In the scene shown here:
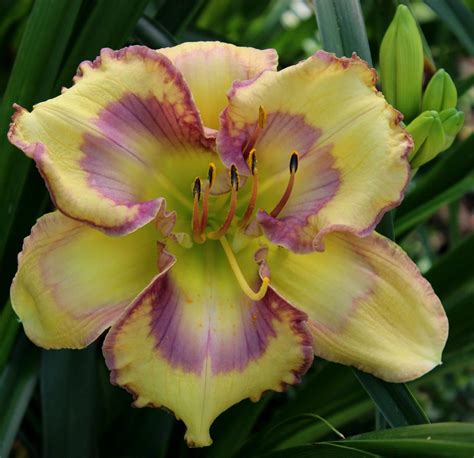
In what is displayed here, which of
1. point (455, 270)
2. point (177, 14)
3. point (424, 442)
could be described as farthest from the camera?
point (177, 14)

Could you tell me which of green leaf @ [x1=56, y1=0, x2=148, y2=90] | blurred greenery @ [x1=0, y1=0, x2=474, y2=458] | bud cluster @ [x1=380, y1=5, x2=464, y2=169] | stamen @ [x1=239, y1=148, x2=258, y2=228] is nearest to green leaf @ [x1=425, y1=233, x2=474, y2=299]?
blurred greenery @ [x1=0, y1=0, x2=474, y2=458]

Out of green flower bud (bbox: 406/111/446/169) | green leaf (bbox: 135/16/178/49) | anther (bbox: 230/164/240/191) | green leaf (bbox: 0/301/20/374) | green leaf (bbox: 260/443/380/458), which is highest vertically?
green flower bud (bbox: 406/111/446/169)

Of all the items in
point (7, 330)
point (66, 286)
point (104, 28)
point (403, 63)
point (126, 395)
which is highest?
point (403, 63)

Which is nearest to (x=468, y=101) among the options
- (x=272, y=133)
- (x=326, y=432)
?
(x=326, y=432)

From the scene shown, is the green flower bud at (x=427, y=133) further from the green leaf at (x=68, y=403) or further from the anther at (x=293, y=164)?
the green leaf at (x=68, y=403)

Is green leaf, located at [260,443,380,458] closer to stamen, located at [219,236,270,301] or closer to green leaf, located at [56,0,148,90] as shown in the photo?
stamen, located at [219,236,270,301]

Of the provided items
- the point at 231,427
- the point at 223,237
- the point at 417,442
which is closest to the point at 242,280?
the point at 223,237

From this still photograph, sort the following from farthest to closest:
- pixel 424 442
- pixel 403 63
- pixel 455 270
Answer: pixel 455 270 < pixel 403 63 < pixel 424 442

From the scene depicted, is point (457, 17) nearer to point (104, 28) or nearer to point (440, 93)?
point (440, 93)
